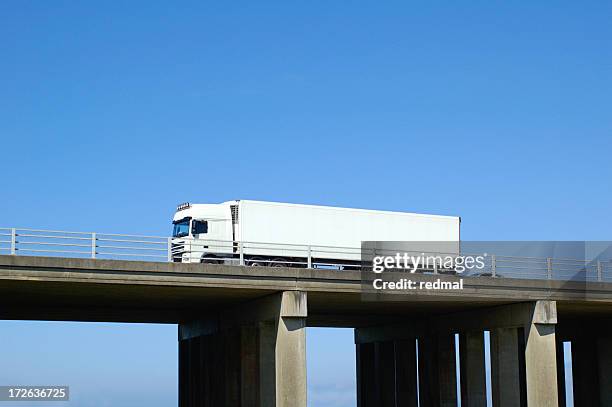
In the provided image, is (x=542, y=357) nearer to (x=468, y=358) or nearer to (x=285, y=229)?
(x=468, y=358)

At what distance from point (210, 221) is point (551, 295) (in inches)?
667

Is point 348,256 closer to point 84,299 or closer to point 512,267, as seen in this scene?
point 512,267

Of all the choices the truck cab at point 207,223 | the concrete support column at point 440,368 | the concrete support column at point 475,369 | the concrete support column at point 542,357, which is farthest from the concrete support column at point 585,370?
the truck cab at point 207,223

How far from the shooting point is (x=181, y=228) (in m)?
51.2

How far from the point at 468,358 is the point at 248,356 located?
12.9m

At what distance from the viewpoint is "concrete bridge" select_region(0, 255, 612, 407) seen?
38281mm

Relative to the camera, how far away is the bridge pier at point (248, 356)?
38750mm

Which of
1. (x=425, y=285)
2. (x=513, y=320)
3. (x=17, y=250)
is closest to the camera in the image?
(x=17, y=250)

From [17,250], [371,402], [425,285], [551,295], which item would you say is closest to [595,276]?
[551,295]

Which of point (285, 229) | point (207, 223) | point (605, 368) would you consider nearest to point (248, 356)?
point (285, 229)

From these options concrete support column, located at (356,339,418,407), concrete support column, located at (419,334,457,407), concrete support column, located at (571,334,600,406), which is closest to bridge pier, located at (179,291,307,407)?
concrete support column, located at (356,339,418,407)

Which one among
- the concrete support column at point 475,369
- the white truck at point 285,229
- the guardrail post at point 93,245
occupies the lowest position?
the concrete support column at point 475,369

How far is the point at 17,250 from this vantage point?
35.2 metres

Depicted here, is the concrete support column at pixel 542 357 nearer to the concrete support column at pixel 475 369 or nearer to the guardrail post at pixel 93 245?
the concrete support column at pixel 475 369
